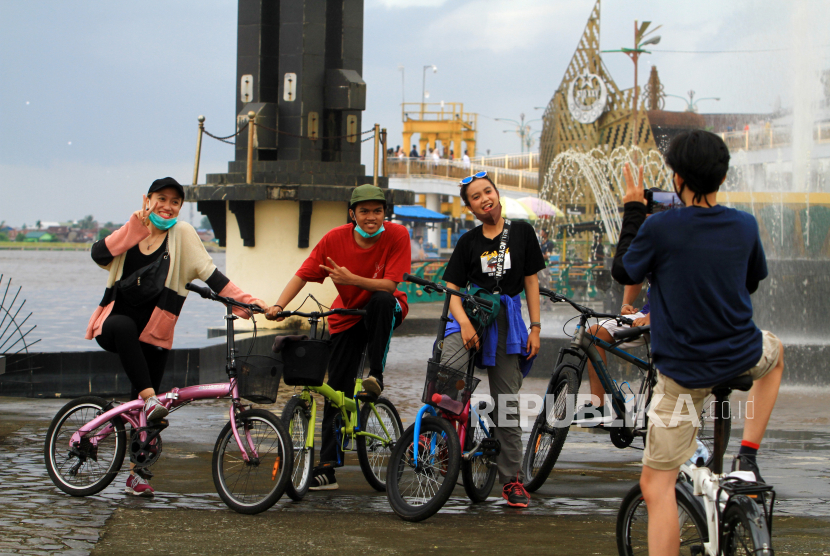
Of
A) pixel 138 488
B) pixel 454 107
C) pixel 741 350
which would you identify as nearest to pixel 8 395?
pixel 138 488

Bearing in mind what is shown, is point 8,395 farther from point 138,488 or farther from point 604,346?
point 604,346

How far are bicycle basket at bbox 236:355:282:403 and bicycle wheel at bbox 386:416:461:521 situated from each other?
31.0 inches

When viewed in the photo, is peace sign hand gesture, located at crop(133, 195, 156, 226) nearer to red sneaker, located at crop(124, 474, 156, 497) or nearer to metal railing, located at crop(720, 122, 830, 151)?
red sneaker, located at crop(124, 474, 156, 497)

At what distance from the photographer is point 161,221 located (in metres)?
5.64

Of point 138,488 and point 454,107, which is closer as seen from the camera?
point 138,488

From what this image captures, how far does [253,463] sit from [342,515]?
543mm

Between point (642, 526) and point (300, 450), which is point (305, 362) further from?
point (642, 526)

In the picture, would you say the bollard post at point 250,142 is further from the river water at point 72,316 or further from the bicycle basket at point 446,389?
the bicycle basket at point 446,389

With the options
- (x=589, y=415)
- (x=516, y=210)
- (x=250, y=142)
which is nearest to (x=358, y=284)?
(x=589, y=415)

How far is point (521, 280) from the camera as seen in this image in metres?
5.45

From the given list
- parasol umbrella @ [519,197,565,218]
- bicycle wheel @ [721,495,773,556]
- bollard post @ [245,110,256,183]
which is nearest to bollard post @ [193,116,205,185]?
bollard post @ [245,110,256,183]

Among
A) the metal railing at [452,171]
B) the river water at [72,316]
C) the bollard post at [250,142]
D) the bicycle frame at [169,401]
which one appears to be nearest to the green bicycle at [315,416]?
the bicycle frame at [169,401]

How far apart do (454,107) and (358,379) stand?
70583 millimetres

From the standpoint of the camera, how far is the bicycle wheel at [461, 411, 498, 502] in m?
5.29
